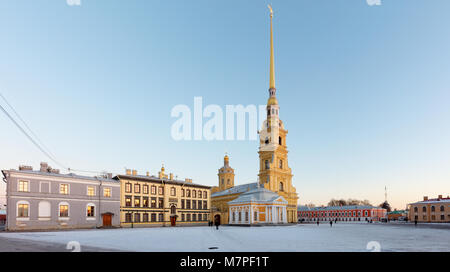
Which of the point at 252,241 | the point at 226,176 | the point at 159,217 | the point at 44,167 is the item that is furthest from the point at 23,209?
the point at 226,176

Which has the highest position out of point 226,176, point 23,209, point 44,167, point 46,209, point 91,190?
point 44,167

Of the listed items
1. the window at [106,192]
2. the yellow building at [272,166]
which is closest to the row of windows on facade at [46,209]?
the window at [106,192]

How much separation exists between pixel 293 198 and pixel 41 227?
A: 5714 centimetres

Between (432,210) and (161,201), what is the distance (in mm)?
90852

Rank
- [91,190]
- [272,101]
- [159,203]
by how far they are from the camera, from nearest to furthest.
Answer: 1. [91,190]
2. [159,203]
3. [272,101]

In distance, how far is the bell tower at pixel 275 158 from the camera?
77.4 m

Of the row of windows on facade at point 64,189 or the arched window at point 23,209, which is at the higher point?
the row of windows on facade at point 64,189

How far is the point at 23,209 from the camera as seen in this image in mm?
41594

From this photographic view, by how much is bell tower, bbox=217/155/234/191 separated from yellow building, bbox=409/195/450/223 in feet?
208

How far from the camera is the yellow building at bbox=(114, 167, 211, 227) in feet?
177

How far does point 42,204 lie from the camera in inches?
1715

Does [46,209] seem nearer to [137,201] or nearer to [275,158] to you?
[137,201]

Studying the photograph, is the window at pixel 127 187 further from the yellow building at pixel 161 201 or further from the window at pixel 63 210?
the window at pixel 63 210
